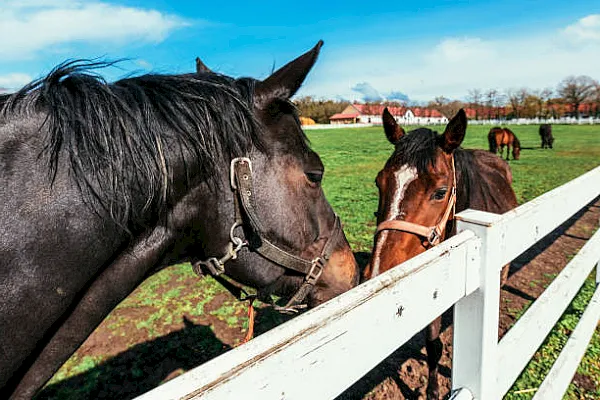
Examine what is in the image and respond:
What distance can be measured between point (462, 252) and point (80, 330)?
1476 millimetres

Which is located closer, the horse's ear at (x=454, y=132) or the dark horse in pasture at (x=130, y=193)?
the dark horse in pasture at (x=130, y=193)

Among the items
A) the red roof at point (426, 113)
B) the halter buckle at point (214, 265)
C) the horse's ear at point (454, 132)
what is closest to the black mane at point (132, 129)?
the halter buckle at point (214, 265)

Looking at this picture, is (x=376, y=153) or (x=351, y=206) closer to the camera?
(x=351, y=206)

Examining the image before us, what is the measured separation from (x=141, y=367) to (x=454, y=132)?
3.72 m

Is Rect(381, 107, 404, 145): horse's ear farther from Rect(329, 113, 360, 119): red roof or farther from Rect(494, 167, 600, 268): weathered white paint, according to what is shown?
Rect(329, 113, 360, 119): red roof

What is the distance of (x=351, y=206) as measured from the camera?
9961mm

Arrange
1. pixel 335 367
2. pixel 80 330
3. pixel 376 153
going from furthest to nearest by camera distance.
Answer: pixel 376 153 < pixel 80 330 < pixel 335 367

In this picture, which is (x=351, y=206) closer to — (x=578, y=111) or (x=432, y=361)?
(x=432, y=361)

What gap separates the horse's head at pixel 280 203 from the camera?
153 centimetres

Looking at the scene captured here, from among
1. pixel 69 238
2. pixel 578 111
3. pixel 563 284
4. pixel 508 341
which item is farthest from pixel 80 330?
pixel 578 111

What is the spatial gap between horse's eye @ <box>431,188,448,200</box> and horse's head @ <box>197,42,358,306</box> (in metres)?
1.09

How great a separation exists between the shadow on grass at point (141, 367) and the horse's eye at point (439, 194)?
2.68 m

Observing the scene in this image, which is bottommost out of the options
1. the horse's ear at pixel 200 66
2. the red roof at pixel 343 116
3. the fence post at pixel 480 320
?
the fence post at pixel 480 320

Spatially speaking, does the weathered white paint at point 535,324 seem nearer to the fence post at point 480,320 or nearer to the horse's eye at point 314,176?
the fence post at point 480,320
